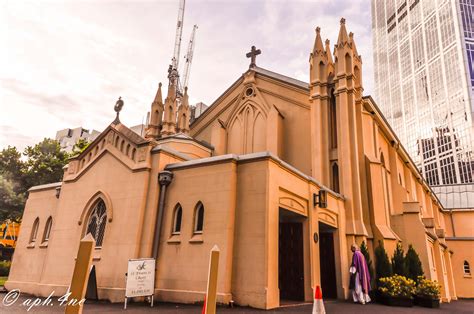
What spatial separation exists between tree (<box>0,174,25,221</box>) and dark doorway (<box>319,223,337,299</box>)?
29.9m

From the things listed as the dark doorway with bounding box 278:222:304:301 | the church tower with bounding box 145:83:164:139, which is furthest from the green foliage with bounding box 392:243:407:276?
the church tower with bounding box 145:83:164:139

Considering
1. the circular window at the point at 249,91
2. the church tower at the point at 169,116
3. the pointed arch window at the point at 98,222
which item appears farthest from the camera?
the church tower at the point at 169,116

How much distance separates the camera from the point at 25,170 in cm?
3453

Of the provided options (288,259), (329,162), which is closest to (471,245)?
(329,162)

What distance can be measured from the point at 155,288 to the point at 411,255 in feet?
41.0

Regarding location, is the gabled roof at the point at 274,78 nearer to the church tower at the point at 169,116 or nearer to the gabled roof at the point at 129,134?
the church tower at the point at 169,116

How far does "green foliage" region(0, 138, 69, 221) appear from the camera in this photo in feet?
110

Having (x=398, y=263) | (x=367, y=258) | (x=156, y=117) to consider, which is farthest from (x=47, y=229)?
(x=398, y=263)

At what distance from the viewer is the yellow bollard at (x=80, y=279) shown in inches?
194

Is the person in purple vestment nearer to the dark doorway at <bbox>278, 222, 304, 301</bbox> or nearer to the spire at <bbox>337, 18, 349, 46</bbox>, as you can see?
the dark doorway at <bbox>278, 222, 304, 301</bbox>

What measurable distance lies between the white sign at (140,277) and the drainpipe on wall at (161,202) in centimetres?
85

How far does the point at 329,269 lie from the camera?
1648cm

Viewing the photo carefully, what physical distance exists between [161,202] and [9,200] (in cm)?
2736

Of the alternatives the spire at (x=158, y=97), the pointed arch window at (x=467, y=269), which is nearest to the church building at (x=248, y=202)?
the spire at (x=158, y=97)
